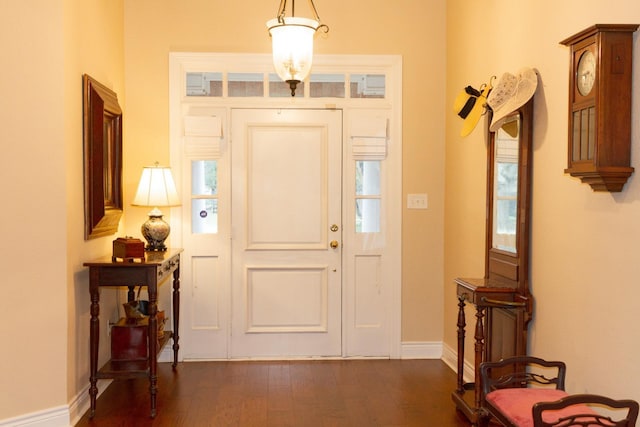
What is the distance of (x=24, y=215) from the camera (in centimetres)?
339

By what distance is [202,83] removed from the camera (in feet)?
16.5

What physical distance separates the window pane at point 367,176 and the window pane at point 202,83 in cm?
132

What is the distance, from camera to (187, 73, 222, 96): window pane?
5027mm

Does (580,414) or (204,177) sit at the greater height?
(204,177)

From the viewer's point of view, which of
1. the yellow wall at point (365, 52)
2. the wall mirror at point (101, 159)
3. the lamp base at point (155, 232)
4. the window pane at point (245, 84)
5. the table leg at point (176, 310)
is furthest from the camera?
the window pane at point (245, 84)

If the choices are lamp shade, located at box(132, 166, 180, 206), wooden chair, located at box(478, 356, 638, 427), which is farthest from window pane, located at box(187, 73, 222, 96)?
wooden chair, located at box(478, 356, 638, 427)

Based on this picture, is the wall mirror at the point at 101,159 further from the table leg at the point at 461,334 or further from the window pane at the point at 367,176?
the table leg at the point at 461,334

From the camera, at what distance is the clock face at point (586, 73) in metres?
2.58

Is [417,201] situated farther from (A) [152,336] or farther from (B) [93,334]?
(B) [93,334]

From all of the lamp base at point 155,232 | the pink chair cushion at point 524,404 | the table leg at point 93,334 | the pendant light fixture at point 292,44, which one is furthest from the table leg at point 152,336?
the pink chair cushion at point 524,404

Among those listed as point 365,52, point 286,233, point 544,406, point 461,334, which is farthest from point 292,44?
point 544,406

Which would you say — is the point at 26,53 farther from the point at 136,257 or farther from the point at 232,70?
the point at 232,70

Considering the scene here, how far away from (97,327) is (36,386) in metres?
0.48

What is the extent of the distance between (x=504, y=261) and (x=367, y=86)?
2.05 meters
